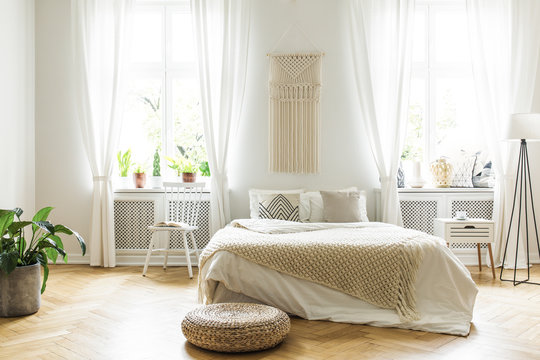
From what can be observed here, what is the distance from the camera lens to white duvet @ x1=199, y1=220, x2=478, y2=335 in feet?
10.5

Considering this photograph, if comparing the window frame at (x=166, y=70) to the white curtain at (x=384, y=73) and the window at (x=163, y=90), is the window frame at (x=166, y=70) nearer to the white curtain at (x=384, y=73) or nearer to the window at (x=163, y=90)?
the window at (x=163, y=90)

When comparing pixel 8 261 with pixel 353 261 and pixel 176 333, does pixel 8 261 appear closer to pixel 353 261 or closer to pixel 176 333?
pixel 176 333

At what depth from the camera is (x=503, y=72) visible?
5.04 metres

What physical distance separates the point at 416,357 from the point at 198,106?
356 centimetres

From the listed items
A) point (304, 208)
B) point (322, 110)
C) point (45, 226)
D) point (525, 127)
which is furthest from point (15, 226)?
point (525, 127)

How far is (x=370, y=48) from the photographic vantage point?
4.99 metres

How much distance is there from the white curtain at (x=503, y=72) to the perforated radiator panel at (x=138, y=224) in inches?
114

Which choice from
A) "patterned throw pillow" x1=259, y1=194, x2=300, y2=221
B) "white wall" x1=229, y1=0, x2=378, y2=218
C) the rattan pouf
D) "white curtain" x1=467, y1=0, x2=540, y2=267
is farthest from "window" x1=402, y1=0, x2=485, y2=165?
the rattan pouf

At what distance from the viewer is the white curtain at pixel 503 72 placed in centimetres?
500

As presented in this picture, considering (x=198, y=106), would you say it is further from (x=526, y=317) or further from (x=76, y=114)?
(x=526, y=317)

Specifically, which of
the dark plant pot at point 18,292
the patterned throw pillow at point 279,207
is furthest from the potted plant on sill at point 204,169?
the dark plant pot at point 18,292

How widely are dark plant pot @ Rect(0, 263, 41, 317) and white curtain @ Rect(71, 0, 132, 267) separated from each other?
62.9 inches

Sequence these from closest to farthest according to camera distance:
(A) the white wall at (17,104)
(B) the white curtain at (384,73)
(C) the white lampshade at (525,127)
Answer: (C) the white lampshade at (525,127), (A) the white wall at (17,104), (B) the white curtain at (384,73)

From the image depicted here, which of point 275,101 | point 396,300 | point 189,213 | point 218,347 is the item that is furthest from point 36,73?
point 396,300
